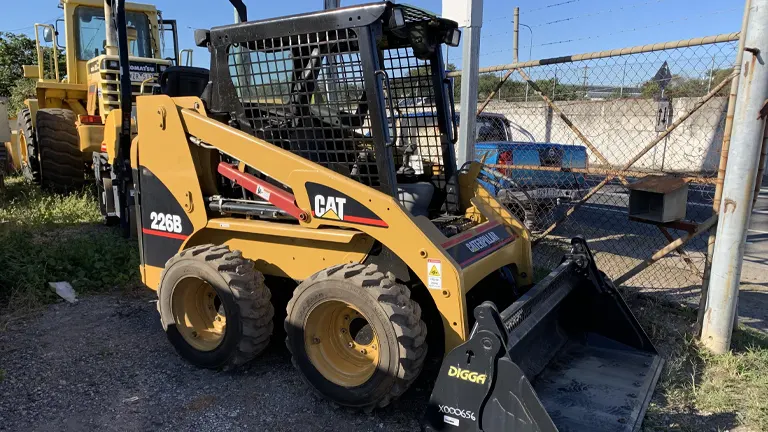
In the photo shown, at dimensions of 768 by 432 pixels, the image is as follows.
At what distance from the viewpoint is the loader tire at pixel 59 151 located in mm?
8633

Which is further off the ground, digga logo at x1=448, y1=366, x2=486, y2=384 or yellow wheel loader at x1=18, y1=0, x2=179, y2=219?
yellow wheel loader at x1=18, y1=0, x2=179, y2=219

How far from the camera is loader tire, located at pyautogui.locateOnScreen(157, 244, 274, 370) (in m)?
3.62

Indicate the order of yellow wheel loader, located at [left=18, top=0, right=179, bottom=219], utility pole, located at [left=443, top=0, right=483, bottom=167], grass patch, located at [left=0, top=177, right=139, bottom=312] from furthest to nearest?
yellow wheel loader, located at [left=18, top=0, right=179, bottom=219], utility pole, located at [left=443, top=0, right=483, bottom=167], grass patch, located at [left=0, top=177, right=139, bottom=312]

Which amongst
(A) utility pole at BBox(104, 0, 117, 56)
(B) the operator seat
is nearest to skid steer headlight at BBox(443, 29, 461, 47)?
(B) the operator seat

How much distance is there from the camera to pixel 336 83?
11.5 ft

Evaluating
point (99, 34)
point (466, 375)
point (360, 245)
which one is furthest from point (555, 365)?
point (99, 34)

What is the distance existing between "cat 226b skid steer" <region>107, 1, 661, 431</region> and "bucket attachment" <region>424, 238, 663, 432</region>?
0.01 metres

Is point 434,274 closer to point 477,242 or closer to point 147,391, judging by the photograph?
point 477,242

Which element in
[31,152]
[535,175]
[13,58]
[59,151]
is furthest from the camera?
[13,58]

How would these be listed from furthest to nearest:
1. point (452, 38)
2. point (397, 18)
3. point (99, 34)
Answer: point (99, 34), point (452, 38), point (397, 18)

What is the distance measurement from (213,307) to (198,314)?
120mm

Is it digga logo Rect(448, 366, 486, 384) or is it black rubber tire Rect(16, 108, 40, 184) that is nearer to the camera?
digga logo Rect(448, 366, 486, 384)

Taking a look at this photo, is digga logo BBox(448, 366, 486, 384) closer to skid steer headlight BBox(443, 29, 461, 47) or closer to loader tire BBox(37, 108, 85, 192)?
skid steer headlight BBox(443, 29, 461, 47)

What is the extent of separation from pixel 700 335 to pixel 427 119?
2.65 m
